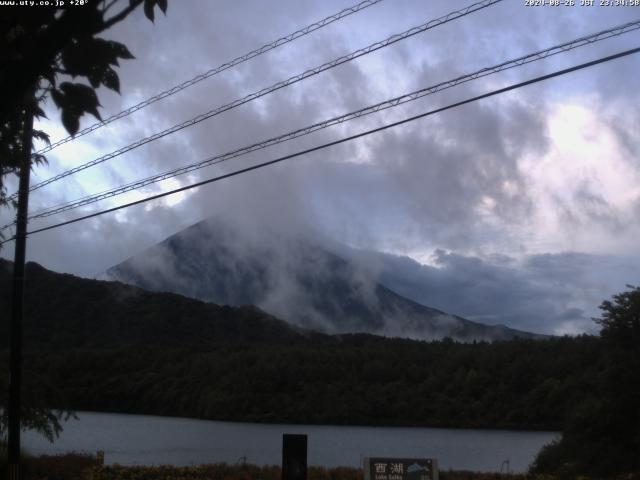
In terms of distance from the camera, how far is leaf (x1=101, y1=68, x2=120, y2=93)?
148 inches

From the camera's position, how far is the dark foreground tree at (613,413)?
28.7 m

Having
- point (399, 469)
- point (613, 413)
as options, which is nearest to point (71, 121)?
point (399, 469)

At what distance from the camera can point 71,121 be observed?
3.74 meters

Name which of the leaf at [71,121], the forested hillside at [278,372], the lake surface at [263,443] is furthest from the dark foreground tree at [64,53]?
the forested hillside at [278,372]

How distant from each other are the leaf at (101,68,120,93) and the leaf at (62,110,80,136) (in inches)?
8.2

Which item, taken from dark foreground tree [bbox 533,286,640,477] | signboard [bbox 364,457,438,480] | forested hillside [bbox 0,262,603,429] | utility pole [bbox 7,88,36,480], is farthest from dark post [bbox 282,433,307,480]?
forested hillside [bbox 0,262,603,429]

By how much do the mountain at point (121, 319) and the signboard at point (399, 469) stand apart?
75.6 feet

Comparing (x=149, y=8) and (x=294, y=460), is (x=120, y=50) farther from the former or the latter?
(x=294, y=460)

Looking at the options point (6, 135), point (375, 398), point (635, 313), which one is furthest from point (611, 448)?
point (375, 398)

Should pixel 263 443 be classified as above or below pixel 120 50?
below

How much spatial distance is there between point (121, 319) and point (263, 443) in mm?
28502

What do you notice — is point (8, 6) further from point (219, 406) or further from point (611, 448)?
point (219, 406)

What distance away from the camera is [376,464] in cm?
1295

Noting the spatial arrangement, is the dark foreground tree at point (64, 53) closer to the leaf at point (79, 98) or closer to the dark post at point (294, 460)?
the leaf at point (79, 98)
